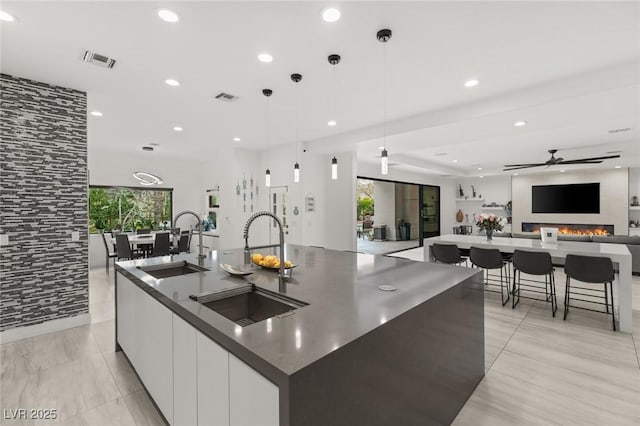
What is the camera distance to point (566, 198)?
9.38m

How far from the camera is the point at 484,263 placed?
166 inches

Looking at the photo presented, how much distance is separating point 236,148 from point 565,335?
6599 millimetres

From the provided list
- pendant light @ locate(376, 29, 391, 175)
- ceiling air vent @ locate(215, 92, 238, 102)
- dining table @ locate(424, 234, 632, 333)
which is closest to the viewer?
pendant light @ locate(376, 29, 391, 175)

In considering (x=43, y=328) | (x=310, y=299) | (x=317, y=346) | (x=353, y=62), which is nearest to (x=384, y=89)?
(x=353, y=62)

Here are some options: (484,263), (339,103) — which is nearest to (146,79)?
(339,103)

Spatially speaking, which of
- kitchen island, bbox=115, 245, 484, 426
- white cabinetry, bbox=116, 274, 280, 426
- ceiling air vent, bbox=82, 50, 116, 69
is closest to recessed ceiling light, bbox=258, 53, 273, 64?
ceiling air vent, bbox=82, 50, 116, 69

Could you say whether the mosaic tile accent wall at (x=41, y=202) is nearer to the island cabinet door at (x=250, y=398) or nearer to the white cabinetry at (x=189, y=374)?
the white cabinetry at (x=189, y=374)

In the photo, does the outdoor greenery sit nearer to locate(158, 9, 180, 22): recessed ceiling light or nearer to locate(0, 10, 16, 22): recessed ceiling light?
locate(0, 10, 16, 22): recessed ceiling light

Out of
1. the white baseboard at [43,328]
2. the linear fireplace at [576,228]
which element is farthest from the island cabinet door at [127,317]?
the linear fireplace at [576,228]

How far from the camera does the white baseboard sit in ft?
10.2

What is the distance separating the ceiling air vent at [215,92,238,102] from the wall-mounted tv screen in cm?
1029

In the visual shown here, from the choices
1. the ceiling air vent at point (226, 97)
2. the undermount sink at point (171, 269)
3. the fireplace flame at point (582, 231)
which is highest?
the ceiling air vent at point (226, 97)

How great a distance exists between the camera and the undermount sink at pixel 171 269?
256 cm

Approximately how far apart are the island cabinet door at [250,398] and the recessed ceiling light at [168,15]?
2.39 meters
